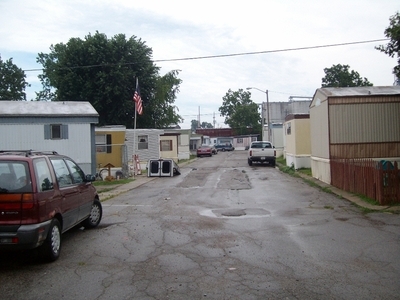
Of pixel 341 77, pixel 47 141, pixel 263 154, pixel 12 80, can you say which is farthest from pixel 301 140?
pixel 341 77

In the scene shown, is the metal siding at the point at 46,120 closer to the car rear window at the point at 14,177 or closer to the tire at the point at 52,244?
the tire at the point at 52,244

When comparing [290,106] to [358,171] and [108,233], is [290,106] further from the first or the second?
[108,233]

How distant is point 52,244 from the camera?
7090 millimetres

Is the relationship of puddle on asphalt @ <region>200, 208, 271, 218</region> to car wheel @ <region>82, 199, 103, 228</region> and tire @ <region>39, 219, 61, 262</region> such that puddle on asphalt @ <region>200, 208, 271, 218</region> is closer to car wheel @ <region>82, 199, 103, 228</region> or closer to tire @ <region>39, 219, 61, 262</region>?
car wheel @ <region>82, 199, 103, 228</region>

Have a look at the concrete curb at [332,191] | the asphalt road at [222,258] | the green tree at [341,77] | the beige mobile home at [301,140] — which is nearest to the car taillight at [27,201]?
the asphalt road at [222,258]

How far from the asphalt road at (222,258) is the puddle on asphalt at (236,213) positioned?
27mm

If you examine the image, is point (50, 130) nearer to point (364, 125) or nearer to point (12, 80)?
point (364, 125)

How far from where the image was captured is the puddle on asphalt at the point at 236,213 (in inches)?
451

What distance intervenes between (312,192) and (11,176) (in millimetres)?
12130

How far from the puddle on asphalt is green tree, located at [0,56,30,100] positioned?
53.1 meters

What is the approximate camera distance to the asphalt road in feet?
18.6

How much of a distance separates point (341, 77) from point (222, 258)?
242ft

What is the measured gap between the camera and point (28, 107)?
881 inches

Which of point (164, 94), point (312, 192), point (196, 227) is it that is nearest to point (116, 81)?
point (164, 94)
